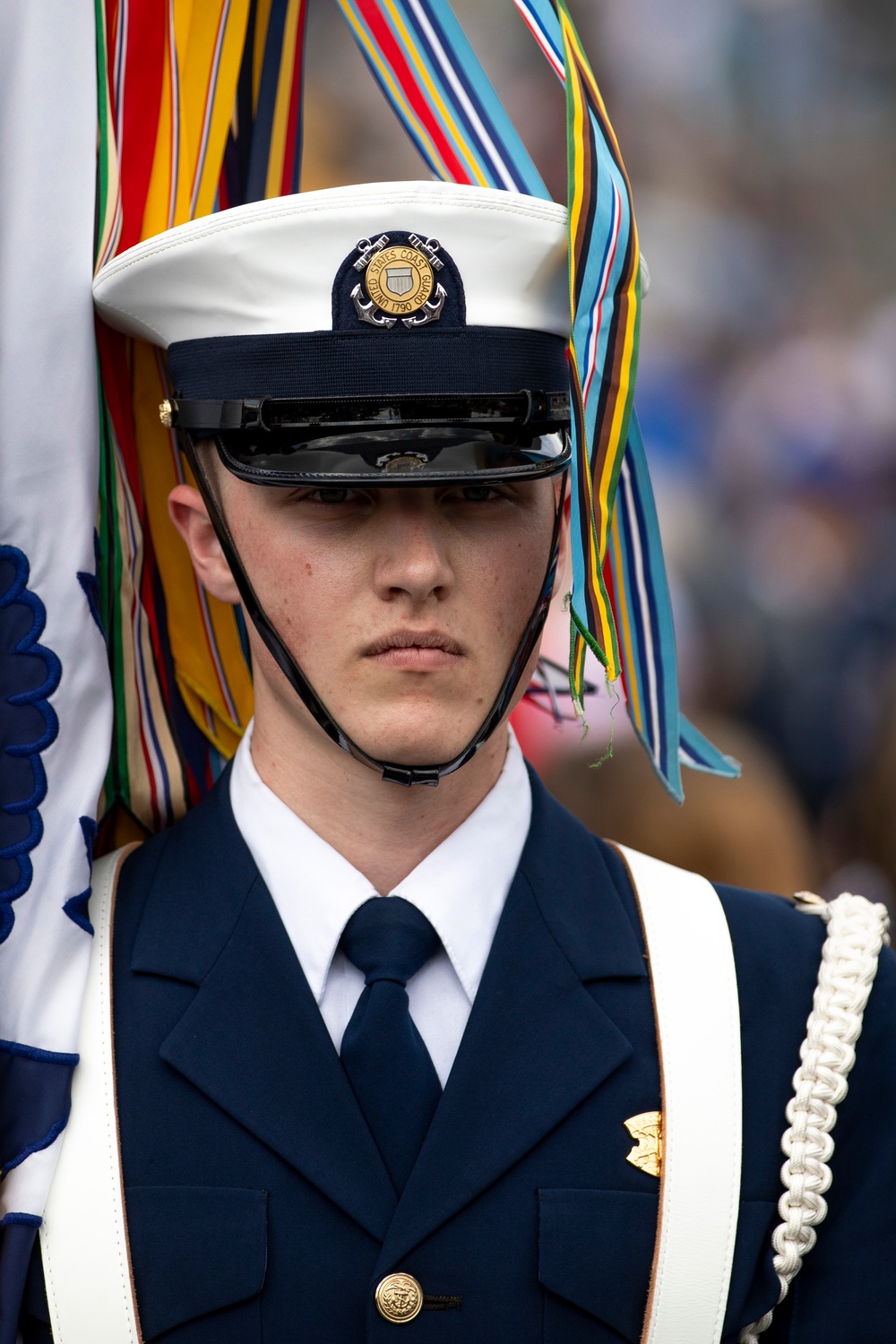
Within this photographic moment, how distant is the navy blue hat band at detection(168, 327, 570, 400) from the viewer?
6.39 feet

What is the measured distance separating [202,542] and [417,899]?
614 mm

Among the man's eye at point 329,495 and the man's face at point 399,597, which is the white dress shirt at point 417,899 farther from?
the man's eye at point 329,495

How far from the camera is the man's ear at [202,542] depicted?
218 centimetres

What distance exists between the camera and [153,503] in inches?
94.9

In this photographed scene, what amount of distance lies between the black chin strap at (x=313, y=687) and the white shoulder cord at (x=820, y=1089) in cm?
61

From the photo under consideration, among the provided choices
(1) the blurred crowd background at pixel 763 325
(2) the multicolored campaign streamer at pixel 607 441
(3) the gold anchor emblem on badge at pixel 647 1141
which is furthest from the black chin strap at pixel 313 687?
(1) the blurred crowd background at pixel 763 325

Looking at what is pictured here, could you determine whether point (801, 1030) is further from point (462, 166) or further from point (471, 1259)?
point (462, 166)

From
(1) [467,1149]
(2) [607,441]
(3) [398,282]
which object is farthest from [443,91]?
(1) [467,1149]

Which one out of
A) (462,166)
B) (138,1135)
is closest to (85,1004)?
(138,1135)

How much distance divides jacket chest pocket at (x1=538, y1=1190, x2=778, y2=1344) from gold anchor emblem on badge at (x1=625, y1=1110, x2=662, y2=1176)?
0.04 meters

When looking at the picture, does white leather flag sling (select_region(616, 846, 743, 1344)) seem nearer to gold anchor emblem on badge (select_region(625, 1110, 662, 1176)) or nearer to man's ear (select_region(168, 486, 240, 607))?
gold anchor emblem on badge (select_region(625, 1110, 662, 1176))

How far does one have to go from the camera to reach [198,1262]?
1897 mm

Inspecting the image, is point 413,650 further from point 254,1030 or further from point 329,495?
point 254,1030

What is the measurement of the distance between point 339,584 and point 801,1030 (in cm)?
90
